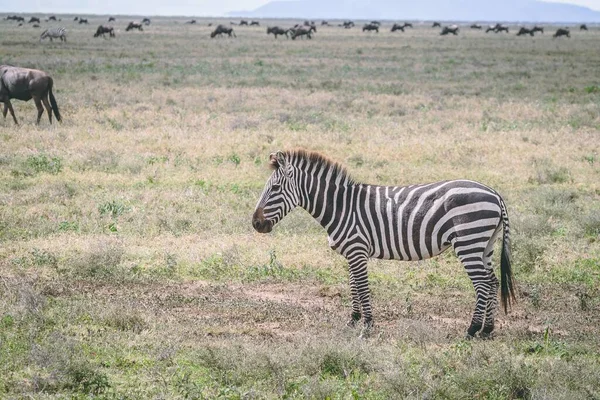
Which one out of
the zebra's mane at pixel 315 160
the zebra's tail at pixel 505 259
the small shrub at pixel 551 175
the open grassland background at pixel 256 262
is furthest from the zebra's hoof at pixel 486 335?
the small shrub at pixel 551 175

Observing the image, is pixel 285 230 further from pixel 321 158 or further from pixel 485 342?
pixel 485 342

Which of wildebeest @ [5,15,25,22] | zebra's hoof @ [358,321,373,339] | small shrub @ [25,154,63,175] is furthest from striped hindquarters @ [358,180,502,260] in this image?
wildebeest @ [5,15,25,22]

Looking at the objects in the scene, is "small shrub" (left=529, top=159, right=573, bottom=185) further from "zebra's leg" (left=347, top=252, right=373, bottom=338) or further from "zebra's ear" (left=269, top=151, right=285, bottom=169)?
"zebra's ear" (left=269, top=151, right=285, bottom=169)

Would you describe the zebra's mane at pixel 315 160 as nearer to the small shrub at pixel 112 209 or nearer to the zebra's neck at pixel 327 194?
the zebra's neck at pixel 327 194

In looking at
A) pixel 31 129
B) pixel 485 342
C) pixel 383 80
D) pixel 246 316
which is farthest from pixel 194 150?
pixel 383 80

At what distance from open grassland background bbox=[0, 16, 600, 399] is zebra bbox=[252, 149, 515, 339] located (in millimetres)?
498

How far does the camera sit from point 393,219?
25.7 ft

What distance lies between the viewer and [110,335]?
737cm

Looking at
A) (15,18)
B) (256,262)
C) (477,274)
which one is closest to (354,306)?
(477,274)

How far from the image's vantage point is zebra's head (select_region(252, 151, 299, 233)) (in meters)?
7.94

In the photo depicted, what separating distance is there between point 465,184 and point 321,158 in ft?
5.07

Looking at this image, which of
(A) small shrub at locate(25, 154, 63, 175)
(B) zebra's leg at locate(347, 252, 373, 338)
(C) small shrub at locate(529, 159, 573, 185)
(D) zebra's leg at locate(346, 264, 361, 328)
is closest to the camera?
(B) zebra's leg at locate(347, 252, 373, 338)

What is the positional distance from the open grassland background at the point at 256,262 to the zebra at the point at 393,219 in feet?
1.63

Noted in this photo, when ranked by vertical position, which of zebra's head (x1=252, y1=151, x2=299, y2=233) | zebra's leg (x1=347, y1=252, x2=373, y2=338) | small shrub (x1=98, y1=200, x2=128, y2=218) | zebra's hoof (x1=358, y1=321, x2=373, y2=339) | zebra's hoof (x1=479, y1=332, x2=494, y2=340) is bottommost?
small shrub (x1=98, y1=200, x2=128, y2=218)
